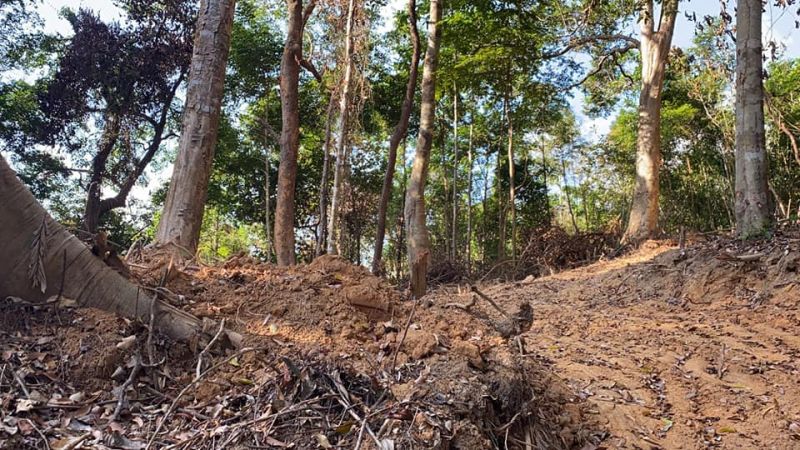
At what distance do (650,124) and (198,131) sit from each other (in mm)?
8810

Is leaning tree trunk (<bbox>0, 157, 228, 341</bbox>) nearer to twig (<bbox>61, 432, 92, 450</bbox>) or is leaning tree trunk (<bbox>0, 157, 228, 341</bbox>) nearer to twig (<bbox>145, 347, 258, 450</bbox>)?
twig (<bbox>145, 347, 258, 450</bbox>)

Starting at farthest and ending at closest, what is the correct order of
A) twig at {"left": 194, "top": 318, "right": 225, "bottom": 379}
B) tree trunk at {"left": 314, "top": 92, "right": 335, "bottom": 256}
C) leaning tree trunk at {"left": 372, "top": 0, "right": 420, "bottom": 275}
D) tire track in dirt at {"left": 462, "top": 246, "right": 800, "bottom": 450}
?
tree trunk at {"left": 314, "top": 92, "right": 335, "bottom": 256}, leaning tree trunk at {"left": 372, "top": 0, "right": 420, "bottom": 275}, tire track in dirt at {"left": 462, "top": 246, "right": 800, "bottom": 450}, twig at {"left": 194, "top": 318, "right": 225, "bottom": 379}

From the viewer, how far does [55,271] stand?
8.34ft

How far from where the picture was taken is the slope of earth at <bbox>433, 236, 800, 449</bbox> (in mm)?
3508

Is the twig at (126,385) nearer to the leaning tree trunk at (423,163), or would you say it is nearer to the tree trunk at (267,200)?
the leaning tree trunk at (423,163)

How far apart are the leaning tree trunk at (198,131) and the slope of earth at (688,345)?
2.09 m

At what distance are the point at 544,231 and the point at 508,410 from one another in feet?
34.1

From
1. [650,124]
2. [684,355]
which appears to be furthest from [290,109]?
[650,124]

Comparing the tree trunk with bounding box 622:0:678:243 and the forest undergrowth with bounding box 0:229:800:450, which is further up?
the tree trunk with bounding box 622:0:678:243

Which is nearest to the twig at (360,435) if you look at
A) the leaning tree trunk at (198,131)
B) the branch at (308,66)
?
the leaning tree trunk at (198,131)

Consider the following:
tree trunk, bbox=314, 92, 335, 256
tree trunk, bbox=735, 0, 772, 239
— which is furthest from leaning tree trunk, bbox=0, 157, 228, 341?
tree trunk, bbox=314, 92, 335, 256

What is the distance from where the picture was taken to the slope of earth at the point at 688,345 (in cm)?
351

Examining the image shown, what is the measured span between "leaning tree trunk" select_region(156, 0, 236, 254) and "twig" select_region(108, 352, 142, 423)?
6.04 feet

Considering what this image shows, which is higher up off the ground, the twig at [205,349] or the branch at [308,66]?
the branch at [308,66]
